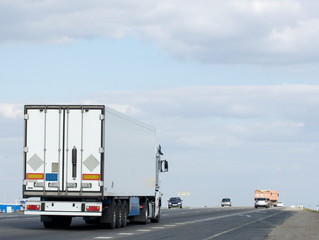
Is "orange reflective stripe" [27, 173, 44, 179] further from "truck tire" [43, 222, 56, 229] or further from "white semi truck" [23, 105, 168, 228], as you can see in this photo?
"truck tire" [43, 222, 56, 229]

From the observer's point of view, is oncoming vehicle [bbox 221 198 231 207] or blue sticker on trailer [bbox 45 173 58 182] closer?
blue sticker on trailer [bbox 45 173 58 182]

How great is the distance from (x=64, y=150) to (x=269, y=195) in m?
87.0

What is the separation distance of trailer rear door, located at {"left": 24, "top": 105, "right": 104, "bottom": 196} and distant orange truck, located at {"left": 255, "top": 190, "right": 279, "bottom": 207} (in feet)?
266

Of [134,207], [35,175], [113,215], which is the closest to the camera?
[35,175]

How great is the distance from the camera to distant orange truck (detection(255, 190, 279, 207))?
10546 centimetres

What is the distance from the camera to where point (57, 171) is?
2545cm

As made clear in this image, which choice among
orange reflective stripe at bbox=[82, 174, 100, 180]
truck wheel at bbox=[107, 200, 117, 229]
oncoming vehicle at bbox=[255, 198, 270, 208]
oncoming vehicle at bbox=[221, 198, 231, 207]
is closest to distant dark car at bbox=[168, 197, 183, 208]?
oncoming vehicle at bbox=[255, 198, 270, 208]

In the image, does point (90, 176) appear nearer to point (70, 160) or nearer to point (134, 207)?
point (70, 160)

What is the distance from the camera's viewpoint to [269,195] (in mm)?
109375

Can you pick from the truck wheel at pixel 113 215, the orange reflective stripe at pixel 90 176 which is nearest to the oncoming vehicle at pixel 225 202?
the truck wheel at pixel 113 215

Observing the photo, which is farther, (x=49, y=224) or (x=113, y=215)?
(x=49, y=224)

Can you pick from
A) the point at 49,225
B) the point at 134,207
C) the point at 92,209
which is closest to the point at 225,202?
the point at 134,207

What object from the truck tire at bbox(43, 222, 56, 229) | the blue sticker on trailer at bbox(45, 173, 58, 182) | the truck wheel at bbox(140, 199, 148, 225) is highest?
the blue sticker on trailer at bbox(45, 173, 58, 182)

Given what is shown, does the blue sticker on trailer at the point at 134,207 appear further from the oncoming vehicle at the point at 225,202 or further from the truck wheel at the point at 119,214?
the oncoming vehicle at the point at 225,202
